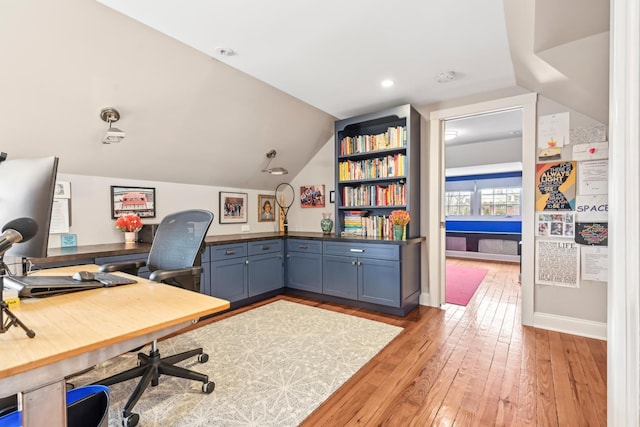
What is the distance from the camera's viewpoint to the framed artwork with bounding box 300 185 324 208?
14.4 feet

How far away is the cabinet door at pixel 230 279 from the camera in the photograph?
10.5 feet

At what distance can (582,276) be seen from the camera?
8.92ft

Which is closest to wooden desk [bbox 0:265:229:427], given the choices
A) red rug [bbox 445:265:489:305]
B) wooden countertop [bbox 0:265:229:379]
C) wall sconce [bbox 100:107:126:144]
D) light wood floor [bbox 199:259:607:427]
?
wooden countertop [bbox 0:265:229:379]

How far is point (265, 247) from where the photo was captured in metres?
3.76

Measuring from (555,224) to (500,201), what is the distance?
16.3ft

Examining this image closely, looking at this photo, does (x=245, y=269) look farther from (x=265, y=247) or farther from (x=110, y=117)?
(x=110, y=117)

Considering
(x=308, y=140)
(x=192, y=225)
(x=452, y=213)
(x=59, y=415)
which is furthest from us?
(x=452, y=213)

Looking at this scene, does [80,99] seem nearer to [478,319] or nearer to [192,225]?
[192,225]

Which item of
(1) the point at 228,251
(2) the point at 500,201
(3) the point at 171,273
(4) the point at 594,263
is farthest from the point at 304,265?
(2) the point at 500,201

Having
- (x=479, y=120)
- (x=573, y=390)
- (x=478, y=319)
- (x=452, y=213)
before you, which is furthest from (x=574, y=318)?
(x=452, y=213)

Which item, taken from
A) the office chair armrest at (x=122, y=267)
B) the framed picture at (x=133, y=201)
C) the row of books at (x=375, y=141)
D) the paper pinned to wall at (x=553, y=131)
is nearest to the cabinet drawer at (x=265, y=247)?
the framed picture at (x=133, y=201)

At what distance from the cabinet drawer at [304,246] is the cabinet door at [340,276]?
157 mm

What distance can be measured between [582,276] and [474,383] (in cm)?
164

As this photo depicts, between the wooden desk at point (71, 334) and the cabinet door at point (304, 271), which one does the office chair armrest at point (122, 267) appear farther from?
the cabinet door at point (304, 271)
